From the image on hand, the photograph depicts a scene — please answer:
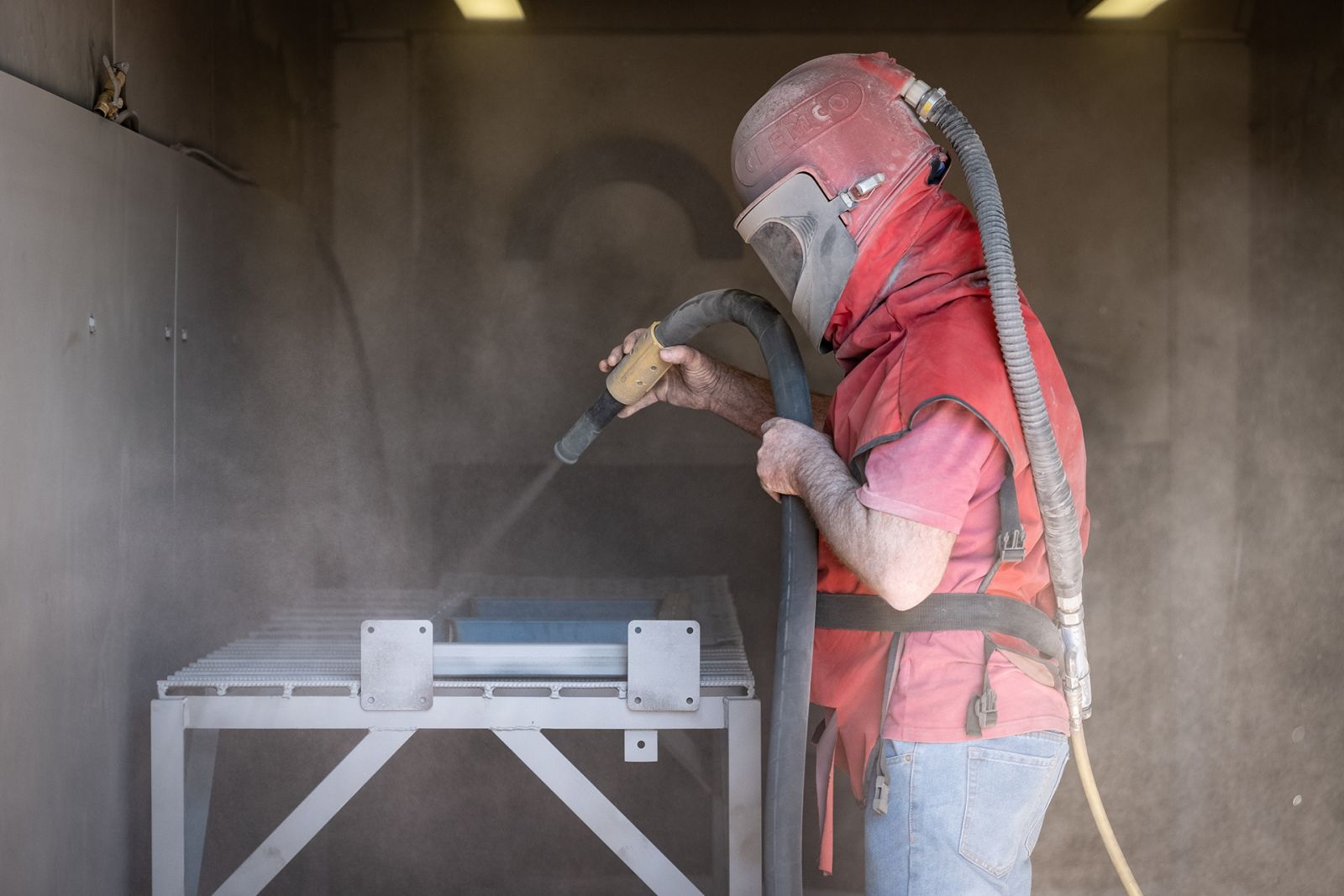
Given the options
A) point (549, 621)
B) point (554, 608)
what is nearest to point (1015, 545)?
point (549, 621)

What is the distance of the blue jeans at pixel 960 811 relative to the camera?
3.68 feet

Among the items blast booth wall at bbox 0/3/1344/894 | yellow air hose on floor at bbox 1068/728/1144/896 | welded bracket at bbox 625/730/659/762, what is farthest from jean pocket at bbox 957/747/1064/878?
blast booth wall at bbox 0/3/1344/894

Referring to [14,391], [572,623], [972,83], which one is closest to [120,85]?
[14,391]

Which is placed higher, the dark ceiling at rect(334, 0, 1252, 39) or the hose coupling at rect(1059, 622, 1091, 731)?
the dark ceiling at rect(334, 0, 1252, 39)

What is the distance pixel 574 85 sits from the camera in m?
2.73

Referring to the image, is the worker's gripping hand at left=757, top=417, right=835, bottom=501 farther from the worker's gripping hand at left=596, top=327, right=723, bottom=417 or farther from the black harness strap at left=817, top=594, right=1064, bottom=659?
the worker's gripping hand at left=596, top=327, right=723, bottom=417

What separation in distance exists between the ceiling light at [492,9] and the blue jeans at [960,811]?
2147 millimetres

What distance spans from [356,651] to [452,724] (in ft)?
0.92

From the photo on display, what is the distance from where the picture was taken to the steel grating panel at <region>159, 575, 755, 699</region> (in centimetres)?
144

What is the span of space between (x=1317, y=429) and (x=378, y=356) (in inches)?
86.8

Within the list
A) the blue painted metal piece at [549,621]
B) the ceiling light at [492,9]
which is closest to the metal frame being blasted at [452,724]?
the blue painted metal piece at [549,621]

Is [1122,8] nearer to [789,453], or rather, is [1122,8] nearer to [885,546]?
[789,453]

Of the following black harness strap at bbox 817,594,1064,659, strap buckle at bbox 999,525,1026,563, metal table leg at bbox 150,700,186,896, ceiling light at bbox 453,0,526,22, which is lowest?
metal table leg at bbox 150,700,186,896

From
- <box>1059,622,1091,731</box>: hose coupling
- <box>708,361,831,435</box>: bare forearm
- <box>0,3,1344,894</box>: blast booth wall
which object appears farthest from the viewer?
<box>0,3,1344,894</box>: blast booth wall
